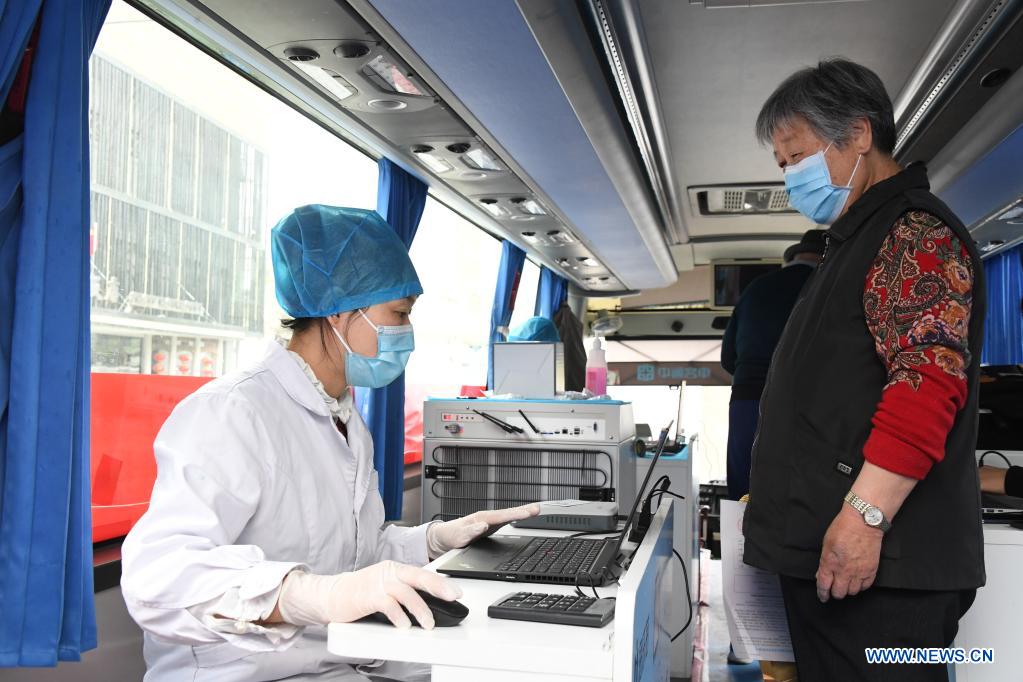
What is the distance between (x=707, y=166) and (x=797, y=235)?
8.44ft

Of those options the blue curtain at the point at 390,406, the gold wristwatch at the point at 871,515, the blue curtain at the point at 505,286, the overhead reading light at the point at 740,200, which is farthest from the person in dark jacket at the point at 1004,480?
the blue curtain at the point at 505,286

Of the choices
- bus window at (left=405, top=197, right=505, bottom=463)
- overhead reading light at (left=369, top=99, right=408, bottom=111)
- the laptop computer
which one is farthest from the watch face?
bus window at (left=405, top=197, right=505, bottom=463)

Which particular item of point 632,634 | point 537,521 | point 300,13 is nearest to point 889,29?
point 300,13

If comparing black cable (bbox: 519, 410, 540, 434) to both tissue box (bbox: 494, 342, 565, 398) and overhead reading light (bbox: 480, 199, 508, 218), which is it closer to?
tissue box (bbox: 494, 342, 565, 398)

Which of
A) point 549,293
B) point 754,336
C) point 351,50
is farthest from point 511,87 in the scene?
point 549,293

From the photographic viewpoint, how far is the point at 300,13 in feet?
8.29

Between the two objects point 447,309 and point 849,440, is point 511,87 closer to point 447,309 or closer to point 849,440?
point 849,440

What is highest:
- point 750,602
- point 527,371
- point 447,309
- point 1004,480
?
point 447,309

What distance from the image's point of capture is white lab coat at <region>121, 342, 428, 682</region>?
1283 millimetres

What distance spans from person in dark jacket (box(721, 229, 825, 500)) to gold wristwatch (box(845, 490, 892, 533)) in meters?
2.26

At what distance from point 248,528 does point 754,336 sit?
116 inches

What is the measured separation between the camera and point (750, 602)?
2.12 m

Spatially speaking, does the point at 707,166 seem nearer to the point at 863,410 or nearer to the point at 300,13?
the point at 300,13

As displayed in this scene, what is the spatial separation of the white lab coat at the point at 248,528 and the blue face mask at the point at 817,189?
118 centimetres
